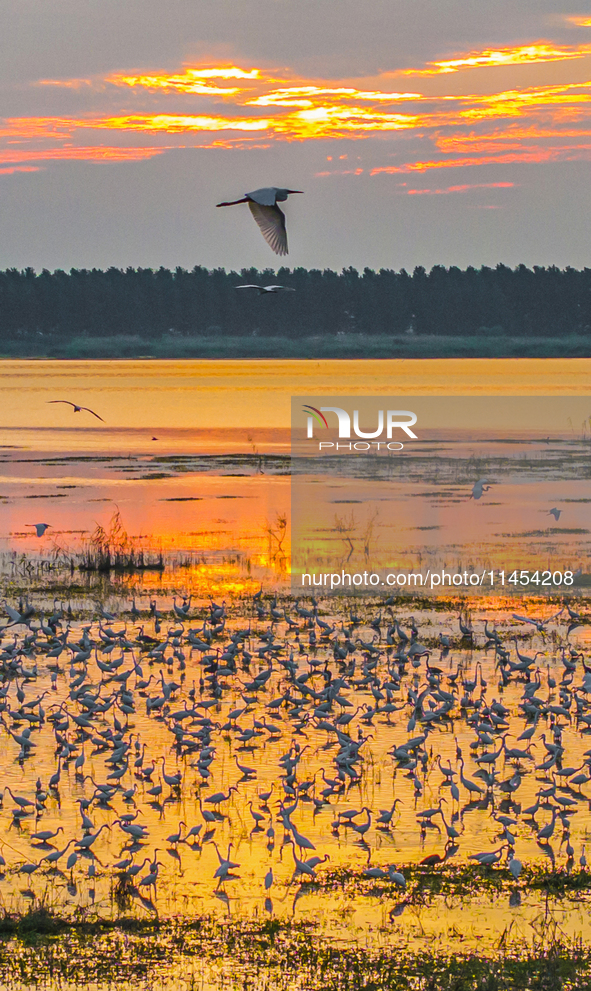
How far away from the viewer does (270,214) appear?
16.7 metres

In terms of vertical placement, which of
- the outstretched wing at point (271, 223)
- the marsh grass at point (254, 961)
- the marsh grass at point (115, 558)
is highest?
the outstretched wing at point (271, 223)

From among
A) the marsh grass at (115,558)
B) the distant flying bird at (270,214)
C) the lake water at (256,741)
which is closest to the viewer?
the lake water at (256,741)

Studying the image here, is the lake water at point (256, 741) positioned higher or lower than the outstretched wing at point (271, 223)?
lower

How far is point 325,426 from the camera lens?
64562 mm

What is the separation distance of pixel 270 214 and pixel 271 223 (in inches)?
4.2

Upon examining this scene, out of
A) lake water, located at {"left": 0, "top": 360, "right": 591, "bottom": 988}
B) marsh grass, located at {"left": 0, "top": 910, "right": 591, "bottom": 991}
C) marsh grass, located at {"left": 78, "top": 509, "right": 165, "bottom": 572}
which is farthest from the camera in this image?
marsh grass, located at {"left": 78, "top": 509, "right": 165, "bottom": 572}

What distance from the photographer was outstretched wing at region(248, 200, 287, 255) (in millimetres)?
16406

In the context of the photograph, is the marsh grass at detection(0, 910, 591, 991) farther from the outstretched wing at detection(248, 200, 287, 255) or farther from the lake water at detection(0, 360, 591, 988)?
the outstretched wing at detection(248, 200, 287, 255)

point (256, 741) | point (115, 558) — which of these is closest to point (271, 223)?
point (256, 741)

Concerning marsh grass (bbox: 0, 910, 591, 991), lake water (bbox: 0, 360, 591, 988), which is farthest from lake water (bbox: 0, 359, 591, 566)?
marsh grass (bbox: 0, 910, 591, 991)

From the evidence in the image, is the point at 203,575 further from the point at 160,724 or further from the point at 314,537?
the point at 160,724

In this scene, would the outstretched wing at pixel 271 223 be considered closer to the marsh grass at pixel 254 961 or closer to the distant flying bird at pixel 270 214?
the distant flying bird at pixel 270 214

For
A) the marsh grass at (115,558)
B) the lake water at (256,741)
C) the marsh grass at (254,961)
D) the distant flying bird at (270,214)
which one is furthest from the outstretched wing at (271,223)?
the marsh grass at (115,558)

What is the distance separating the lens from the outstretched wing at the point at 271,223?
1641cm
